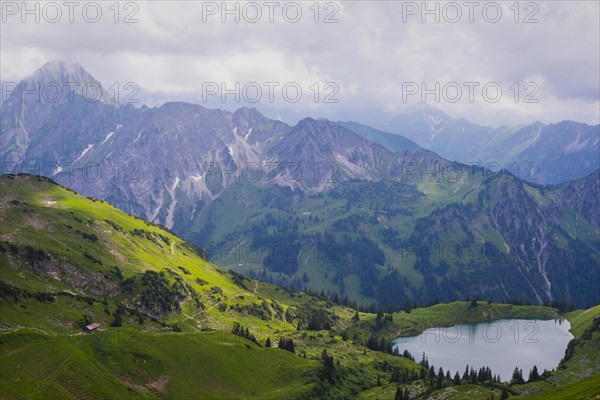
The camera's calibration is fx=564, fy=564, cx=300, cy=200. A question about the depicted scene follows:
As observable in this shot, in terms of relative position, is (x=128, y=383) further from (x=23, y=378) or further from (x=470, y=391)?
(x=470, y=391)

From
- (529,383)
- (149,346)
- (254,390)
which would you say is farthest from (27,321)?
(529,383)

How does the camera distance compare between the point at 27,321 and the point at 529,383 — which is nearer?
the point at 27,321

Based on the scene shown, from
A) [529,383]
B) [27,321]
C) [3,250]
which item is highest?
[3,250]

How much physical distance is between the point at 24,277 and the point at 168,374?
7052cm

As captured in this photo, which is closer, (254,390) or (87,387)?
(87,387)

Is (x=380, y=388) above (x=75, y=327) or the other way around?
the other way around

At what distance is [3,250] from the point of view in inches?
7751

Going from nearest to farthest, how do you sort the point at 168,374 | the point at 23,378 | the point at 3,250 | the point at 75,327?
the point at 23,378
the point at 168,374
the point at 75,327
the point at 3,250

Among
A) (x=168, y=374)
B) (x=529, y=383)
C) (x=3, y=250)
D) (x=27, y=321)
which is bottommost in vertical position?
(x=529, y=383)

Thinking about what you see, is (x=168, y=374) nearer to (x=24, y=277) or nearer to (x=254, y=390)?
(x=254, y=390)

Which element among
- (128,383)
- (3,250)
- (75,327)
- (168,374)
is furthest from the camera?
(3,250)

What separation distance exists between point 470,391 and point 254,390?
6223 centimetres

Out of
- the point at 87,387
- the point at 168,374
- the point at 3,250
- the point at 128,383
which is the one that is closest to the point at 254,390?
the point at 168,374

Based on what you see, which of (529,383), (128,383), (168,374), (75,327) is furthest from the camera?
(529,383)
